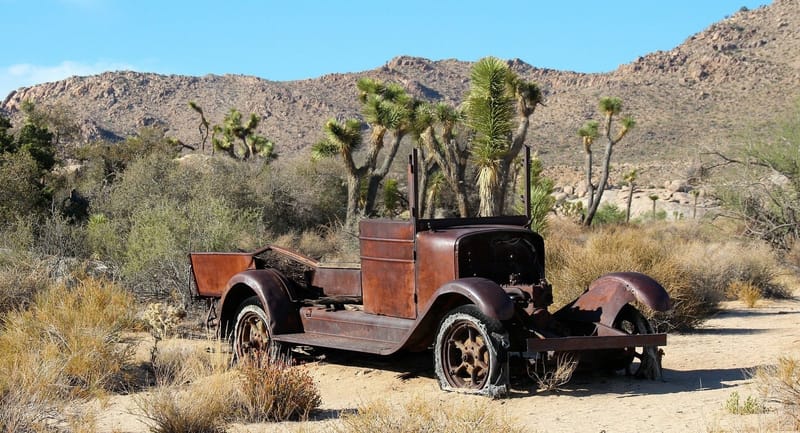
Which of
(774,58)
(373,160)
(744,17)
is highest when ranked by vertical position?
(744,17)

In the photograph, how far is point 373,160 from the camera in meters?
27.1

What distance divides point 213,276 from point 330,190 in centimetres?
1979

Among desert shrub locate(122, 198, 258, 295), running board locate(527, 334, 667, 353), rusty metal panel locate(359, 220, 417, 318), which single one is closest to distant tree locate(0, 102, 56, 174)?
desert shrub locate(122, 198, 258, 295)

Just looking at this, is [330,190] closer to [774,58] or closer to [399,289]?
[399,289]

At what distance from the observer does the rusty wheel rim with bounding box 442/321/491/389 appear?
7.88 m

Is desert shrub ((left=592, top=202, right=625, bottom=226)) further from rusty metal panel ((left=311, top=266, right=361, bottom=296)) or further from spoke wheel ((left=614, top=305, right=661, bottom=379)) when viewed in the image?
spoke wheel ((left=614, top=305, right=661, bottom=379))

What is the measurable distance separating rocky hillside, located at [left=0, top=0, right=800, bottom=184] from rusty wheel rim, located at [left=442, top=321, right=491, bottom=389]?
133 ft

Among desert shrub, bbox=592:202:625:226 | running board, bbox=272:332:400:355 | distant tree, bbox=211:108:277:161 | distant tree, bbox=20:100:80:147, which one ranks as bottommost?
running board, bbox=272:332:400:355

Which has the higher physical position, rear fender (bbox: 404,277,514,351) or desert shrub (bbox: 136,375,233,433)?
rear fender (bbox: 404,277,514,351)

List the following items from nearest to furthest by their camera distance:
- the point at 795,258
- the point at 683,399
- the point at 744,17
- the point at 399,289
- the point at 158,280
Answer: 1. the point at 683,399
2. the point at 399,289
3. the point at 158,280
4. the point at 795,258
5. the point at 744,17

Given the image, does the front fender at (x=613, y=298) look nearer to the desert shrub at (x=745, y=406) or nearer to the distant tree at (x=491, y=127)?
the desert shrub at (x=745, y=406)

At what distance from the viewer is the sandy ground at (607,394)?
6684 millimetres

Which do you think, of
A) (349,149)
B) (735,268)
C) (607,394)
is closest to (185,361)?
(607,394)

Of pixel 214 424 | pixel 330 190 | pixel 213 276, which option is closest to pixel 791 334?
pixel 213 276
